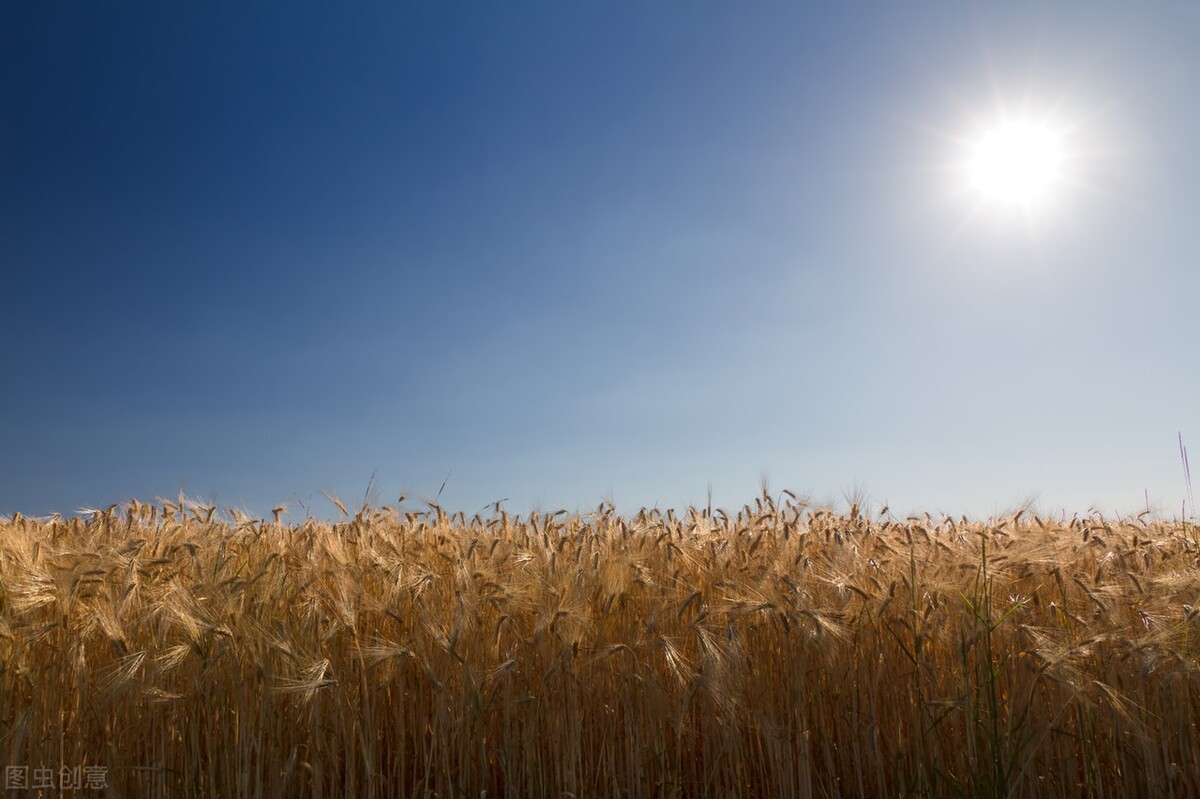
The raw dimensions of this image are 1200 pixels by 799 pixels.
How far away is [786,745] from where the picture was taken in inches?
127

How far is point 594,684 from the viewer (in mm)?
3289

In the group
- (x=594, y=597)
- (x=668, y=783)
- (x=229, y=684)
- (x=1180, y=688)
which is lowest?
(x=668, y=783)

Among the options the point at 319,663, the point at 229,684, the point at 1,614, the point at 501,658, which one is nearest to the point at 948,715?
the point at 501,658

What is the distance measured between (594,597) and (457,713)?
0.75 m

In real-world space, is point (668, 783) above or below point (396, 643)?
below

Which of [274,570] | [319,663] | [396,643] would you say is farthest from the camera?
[274,570]

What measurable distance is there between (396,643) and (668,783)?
51.1 inches

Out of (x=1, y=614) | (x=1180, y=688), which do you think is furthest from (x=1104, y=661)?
(x=1, y=614)

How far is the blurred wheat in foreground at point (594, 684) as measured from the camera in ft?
10.5

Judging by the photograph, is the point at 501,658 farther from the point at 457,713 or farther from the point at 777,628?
the point at 777,628

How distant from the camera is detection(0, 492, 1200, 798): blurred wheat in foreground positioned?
321cm

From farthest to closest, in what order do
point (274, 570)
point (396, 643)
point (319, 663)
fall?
point (274, 570) → point (396, 643) → point (319, 663)

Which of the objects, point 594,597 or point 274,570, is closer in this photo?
point 594,597

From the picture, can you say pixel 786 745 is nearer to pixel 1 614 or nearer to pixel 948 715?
pixel 948 715
